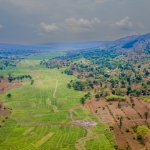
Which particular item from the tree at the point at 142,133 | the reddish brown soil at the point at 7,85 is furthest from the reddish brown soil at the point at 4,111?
the tree at the point at 142,133

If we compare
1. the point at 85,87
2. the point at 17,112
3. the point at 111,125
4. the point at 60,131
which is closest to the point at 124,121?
the point at 111,125

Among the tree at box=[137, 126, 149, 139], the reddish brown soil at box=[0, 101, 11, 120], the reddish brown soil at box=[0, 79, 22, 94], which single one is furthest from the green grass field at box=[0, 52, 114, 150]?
the tree at box=[137, 126, 149, 139]

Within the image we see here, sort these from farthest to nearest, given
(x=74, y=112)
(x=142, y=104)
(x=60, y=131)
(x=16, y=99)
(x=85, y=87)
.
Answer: (x=85, y=87) → (x=16, y=99) → (x=142, y=104) → (x=74, y=112) → (x=60, y=131)

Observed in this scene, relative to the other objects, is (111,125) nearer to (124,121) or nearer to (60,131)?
(124,121)

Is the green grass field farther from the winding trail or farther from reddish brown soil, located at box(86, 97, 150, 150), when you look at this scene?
reddish brown soil, located at box(86, 97, 150, 150)

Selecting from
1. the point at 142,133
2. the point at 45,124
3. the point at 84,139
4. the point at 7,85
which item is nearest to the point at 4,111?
the point at 45,124

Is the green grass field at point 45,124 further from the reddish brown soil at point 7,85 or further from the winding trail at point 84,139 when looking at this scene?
the reddish brown soil at point 7,85

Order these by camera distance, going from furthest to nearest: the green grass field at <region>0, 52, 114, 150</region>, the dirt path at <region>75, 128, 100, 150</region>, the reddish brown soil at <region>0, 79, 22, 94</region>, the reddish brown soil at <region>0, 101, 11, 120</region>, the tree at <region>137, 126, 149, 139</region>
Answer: the reddish brown soil at <region>0, 79, 22, 94</region> → the reddish brown soil at <region>0, 101, 11, 120</region> → the tree at <region>137, 126, 149, 139</region> → the green grass field at <region>0, 52, 114, 150</region> → the dirt path at <region>75, 128, 100, 150</region>
